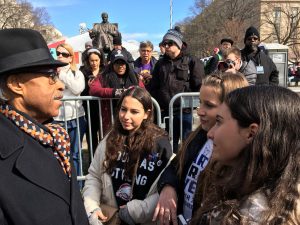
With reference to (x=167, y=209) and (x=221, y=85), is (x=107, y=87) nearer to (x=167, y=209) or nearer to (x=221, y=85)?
(x=221, y=85)

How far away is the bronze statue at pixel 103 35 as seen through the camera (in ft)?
24.9

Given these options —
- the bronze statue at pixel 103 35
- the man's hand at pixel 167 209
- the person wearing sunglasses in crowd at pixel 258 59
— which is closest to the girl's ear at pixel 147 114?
the man's hand at pixel 167 209

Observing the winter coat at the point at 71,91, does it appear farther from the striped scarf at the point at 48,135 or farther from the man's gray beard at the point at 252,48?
the man's gray beard at the point at 252,48

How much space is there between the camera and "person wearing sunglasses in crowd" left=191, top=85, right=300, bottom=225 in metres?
1.30

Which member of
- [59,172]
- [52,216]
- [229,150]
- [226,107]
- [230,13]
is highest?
[230,13]

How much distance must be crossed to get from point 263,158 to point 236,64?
3.40 m

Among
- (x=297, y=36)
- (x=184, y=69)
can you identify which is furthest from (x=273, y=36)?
(x=184, y=69)

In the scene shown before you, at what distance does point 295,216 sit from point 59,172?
1.04 meters

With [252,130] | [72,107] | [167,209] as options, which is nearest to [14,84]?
[252,130]

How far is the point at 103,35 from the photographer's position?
25.0 feet

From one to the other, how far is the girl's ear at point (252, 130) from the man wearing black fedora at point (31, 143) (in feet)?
2.82

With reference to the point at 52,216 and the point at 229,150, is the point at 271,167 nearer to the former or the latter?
the point at 229,150

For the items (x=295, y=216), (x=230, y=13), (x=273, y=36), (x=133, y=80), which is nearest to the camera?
(x=295, y=216)

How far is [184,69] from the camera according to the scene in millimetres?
4648
